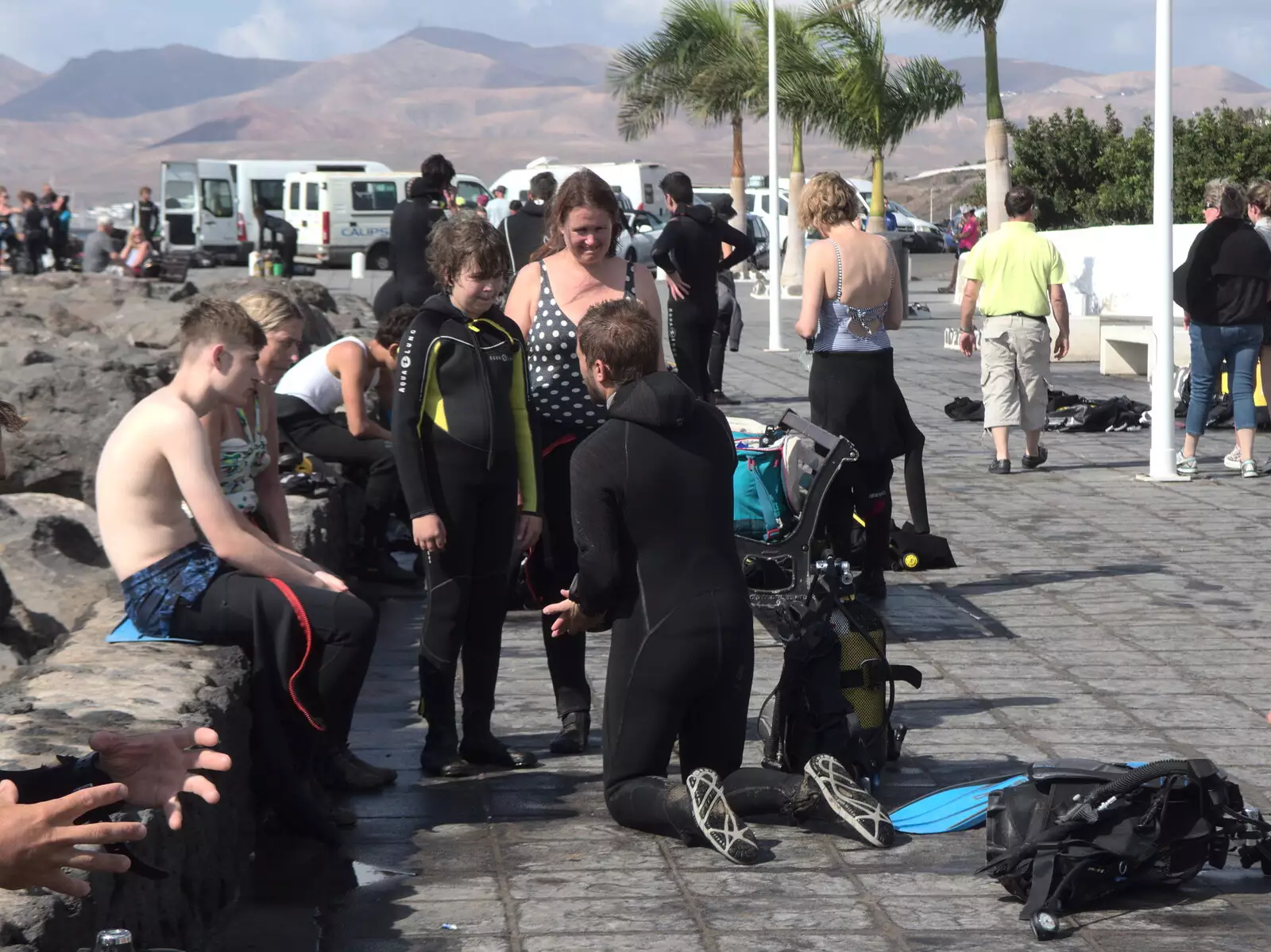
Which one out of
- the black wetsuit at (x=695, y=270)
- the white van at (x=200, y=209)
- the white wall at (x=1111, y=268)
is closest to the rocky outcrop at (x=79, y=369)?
the black wetsuit at (x=695, y=270)

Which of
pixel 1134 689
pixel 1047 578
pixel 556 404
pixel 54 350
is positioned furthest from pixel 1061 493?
pixel 54 350

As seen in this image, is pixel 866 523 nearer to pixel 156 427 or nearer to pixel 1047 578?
pixel 1047 578

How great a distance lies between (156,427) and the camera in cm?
472

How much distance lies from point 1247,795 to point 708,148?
160 m

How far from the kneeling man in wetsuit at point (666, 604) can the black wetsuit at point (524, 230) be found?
5.56 m

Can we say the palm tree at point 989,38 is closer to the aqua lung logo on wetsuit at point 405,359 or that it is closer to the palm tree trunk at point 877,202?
the palm tree trunk at point 877,202

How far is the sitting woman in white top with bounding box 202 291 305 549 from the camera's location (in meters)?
5.59

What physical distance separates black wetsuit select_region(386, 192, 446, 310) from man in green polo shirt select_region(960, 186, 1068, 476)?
11.3ft

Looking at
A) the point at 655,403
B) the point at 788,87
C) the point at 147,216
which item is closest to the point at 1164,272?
the point at 655,403

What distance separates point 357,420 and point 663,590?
427 centimetres

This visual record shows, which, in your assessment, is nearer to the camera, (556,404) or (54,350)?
(556,404)

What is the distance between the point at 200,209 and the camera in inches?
1705

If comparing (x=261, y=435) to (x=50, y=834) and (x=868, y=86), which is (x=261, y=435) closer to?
(x=50, y=834)

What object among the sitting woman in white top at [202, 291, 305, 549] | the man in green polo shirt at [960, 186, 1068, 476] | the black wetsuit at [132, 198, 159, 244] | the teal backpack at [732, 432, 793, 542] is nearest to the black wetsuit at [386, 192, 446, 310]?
the man in green polo shirt at [960, 186, 1068, 476]
